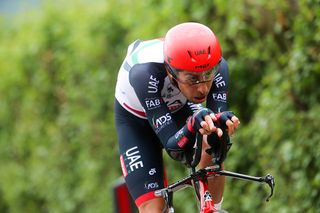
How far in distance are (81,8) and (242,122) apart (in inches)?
200

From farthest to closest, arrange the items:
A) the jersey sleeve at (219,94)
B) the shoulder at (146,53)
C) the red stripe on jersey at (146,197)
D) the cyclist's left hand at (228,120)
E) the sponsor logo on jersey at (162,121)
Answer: the red stripe on jersey at (146,197) < the shoulder at (146,53) < the jersey sleeve at (219,94) < the sponsor logo on jersey at (162,121) < the cyclist's left hand at (228,120)

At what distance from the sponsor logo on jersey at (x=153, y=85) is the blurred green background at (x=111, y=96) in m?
2.47

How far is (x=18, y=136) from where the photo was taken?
50.2 ft

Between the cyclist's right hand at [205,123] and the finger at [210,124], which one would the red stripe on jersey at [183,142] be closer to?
the cyclist's right hand at [205,123]

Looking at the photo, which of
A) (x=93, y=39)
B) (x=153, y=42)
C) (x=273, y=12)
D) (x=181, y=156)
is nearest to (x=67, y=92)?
(x=93, y=39)

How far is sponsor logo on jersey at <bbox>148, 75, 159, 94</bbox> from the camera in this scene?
582 centimetres

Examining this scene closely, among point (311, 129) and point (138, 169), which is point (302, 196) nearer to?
point (311, 129)

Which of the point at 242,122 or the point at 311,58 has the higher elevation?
the point at 311,58

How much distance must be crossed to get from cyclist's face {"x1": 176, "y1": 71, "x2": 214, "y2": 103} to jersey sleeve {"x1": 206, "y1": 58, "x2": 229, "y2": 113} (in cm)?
29

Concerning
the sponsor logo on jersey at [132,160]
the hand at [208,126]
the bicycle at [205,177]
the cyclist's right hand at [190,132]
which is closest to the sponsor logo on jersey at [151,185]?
the sponsor logo on jersey at [132,160]

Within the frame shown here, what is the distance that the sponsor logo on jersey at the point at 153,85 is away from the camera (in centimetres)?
582

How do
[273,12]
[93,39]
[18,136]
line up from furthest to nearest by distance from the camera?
[18,136]
[93,39]
[273,12]

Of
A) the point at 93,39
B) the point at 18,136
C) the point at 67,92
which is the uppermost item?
the point at 93,39

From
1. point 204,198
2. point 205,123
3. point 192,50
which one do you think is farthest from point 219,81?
point 204,198
